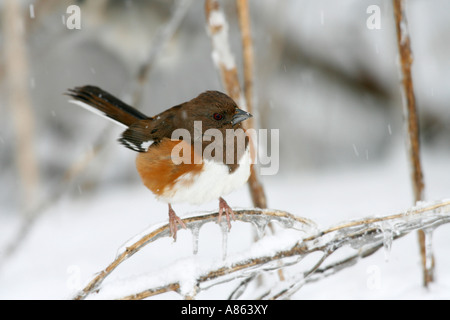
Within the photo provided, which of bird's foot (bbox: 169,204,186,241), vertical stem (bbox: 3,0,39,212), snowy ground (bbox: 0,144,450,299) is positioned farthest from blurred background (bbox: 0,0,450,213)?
bird's foot (bbox: 169,204,186,241)

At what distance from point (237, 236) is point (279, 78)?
51.4 inches

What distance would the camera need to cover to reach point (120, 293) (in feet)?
4.01

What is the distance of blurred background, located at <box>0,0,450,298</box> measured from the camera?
114 inches

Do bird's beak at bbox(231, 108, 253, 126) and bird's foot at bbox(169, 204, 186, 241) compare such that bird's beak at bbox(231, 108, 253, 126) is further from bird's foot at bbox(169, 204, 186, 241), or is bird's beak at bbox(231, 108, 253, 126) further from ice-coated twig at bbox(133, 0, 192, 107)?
ice-coated twig at bbox(133, 0, 192, 107)

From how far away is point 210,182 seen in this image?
1.31m

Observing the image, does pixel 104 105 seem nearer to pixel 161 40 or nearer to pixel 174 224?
pixel 161 40

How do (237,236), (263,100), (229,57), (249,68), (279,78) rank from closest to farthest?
1. (229,57)
2. (249,68)
3. (237,236)
4. (263,100)
5. (279,78)

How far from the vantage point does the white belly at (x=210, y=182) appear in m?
1.30

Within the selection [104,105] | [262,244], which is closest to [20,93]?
[104,105]

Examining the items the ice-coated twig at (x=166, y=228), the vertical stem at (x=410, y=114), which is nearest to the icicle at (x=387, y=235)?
the ice-coated twig at (x=166, y=228)

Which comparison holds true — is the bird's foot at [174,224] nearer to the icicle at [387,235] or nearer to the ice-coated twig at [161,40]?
the icicle at [387,235]

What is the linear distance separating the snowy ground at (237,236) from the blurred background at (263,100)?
0.05 ft

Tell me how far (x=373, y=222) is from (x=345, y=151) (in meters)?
2.31
